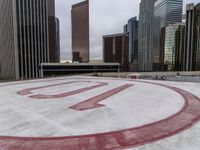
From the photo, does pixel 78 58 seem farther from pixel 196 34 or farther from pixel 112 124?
pixel 112 124

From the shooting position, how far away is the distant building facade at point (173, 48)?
9006cm

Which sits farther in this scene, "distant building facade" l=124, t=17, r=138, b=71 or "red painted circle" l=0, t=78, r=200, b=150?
"distant building facade" l=124, t=17, r=138, b=71

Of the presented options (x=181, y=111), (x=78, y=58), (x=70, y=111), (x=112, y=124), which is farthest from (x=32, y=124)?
(x=78, y=58)

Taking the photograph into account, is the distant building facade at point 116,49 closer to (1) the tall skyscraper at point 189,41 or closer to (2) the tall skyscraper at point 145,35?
(2) the tall skyscraper at point 145,35

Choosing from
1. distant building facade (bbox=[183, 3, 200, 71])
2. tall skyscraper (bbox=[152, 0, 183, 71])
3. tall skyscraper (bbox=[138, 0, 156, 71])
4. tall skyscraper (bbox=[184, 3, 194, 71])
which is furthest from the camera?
tall skyscraper (bbox=[152, 0, 183, 71])

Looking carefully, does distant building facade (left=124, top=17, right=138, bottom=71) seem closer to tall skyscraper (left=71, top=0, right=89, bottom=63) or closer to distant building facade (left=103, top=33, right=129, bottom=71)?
distant building facade (left=103, top=33, right=129, bottom=71)

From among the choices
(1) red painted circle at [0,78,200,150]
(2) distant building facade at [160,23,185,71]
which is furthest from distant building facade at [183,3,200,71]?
(1) red painted circle at [0,78,200,150]

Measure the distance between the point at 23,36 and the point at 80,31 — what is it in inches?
2005

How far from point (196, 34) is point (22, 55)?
90.2m

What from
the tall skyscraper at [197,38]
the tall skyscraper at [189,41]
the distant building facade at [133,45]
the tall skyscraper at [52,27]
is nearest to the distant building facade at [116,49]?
the distant building facade at [133,45]

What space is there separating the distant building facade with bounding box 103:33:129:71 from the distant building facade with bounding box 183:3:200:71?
44.6 metres

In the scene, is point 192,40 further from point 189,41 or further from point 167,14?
point 167,14

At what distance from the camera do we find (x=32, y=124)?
17.8ft

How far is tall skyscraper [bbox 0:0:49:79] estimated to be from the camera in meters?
86.6
